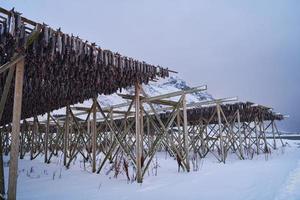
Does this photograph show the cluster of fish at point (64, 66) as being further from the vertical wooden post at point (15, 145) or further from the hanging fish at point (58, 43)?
the vertical wooden post at point (15, 145)

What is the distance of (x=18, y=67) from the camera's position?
4539mm

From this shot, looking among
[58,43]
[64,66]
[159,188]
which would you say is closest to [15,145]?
[58,43]

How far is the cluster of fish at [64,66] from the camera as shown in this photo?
434 cm

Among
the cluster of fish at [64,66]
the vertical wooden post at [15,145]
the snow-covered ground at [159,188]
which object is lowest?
the snow-covered ground at [159,188]

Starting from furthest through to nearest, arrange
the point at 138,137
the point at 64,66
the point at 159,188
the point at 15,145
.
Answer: the point at 138,137
the point at 159,188
the point at 64,66
the point at 15,145

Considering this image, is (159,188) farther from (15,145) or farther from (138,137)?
(15,145)

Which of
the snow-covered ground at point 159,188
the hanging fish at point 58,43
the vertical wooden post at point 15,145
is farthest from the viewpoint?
the snow-covered ground at point 159,188

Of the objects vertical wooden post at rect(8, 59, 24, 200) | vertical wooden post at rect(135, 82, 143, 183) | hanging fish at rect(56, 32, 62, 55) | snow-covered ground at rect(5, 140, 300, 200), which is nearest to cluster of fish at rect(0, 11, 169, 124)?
hanging fish at rect(56, 32, 62, 55)

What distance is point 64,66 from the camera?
582cm

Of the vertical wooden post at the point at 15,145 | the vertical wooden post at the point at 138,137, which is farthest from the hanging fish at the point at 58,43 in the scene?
the vertical wooden post at the point at 138,137

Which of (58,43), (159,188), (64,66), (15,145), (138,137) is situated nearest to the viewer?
(15,145)

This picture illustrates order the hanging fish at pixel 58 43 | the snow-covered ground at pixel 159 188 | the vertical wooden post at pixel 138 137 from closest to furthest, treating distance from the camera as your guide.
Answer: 1. the hanging fish at pixel 58 43
2. the snow-covered ground at pixel 159 188
3. the vertical wooden post at pixel 138 137

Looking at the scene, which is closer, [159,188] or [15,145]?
[15,145]

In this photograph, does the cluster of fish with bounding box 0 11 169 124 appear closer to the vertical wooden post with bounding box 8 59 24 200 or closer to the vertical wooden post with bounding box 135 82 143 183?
the vertical wooden post with bounding box 135 82 143 183
